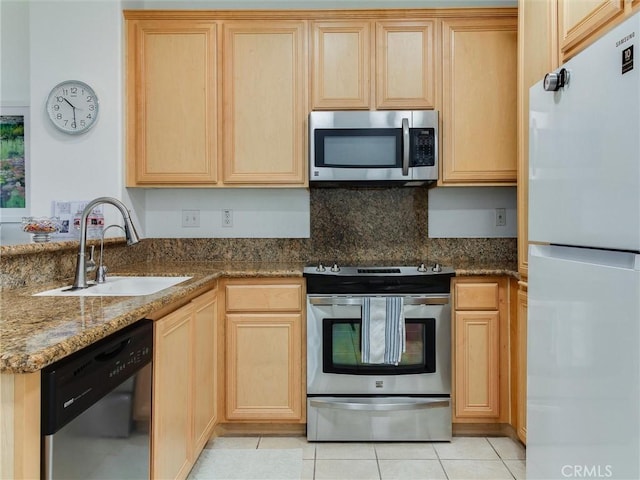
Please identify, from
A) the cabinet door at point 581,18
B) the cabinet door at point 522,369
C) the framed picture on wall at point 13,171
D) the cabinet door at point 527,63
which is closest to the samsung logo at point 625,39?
the cabinet door at point 581,18

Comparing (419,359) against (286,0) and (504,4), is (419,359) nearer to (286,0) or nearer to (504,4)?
(504,4)

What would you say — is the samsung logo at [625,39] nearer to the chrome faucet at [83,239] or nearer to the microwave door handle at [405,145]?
the microwave door handle at [405,145]

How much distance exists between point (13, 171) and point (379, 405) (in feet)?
8.97

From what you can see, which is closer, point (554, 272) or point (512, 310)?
point (554, 272)

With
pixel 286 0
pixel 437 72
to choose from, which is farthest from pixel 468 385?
pixel 286 0

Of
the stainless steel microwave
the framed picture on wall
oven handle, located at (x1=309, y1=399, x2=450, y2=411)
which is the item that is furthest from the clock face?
oven handle, located at (x1=309, y1=399, x2=450, y2=411)

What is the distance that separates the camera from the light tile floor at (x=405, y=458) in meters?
2.02

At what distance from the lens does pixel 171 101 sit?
2.64m

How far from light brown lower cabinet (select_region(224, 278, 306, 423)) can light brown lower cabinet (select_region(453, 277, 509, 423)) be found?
841 mm

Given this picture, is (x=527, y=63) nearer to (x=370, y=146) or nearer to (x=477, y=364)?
(x=370, y=146)

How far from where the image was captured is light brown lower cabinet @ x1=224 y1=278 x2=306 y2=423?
2.36 metres

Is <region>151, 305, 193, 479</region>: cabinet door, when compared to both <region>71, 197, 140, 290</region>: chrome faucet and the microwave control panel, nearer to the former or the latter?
<region>71, 197, 140, 290</region>: chrome faucet

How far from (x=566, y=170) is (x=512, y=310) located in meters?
1.17

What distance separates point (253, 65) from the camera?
263 centimetres
